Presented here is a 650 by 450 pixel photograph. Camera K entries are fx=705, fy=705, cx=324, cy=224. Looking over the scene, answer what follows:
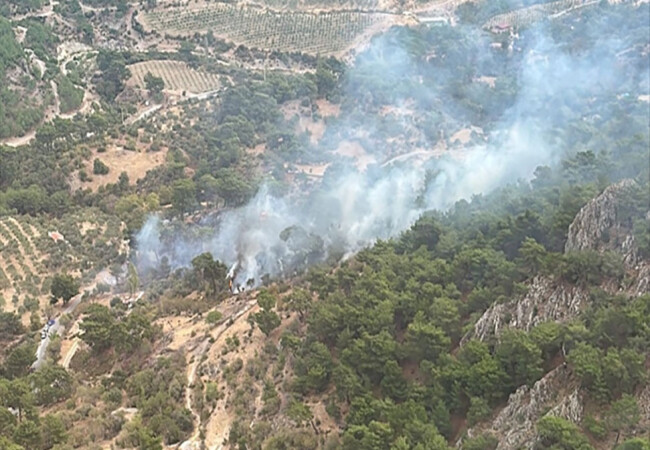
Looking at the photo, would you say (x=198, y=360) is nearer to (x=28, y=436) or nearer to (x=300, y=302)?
(x=300, y=302)

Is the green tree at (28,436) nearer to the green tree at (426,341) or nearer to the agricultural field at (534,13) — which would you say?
the green tree at (426,341)

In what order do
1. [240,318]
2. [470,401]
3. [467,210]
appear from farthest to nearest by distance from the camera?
[467,210], [240,318], [470,401]

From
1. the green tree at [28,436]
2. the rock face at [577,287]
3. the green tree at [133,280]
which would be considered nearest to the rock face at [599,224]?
the rock face at [577,287]

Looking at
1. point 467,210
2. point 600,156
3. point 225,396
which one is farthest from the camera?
point 600,156

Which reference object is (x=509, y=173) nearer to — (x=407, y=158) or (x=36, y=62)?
(x=407, y=158)

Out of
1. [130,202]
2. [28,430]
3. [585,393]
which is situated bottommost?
[130,202]

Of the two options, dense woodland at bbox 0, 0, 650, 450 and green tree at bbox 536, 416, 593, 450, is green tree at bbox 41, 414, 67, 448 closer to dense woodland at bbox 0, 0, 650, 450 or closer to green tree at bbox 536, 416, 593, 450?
dense woodland at bbox 0, 0, 650, 450

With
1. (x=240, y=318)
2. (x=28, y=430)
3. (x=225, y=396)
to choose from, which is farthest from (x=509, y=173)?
(x=28, y=430)
